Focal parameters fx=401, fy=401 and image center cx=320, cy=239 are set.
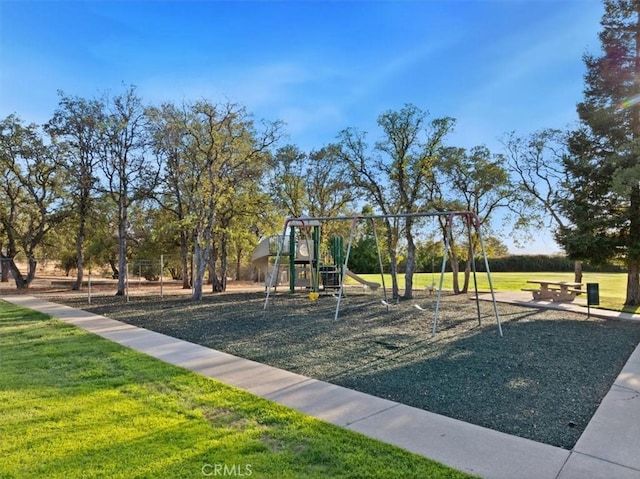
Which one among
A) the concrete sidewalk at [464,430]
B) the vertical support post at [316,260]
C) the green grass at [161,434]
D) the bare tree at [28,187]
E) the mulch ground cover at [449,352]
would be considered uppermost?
the bare tree at [28,187]

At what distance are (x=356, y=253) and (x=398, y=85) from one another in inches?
1166

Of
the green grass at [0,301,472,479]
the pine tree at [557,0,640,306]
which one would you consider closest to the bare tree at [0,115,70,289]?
the green grass at [0,301,472,479]

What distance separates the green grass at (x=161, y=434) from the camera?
105 inches

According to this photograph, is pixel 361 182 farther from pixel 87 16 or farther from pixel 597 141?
pixel 87 16

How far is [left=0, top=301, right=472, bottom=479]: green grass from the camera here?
8.75ft

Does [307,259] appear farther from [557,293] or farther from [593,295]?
[593,295]

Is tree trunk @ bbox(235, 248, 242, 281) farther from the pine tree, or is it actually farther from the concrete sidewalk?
the concrete sidewalk

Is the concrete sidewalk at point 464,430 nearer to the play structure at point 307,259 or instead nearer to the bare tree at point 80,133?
the play structure at point 307,259

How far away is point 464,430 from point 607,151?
13517 millimetres

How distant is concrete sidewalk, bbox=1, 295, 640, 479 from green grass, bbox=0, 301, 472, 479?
0.24m

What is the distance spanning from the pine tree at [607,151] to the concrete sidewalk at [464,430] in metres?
8.11

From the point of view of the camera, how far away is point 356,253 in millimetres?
42062

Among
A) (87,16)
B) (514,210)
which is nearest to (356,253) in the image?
(514,210)

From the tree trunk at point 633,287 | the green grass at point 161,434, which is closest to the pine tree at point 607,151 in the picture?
the tree trunk at point 633,287
